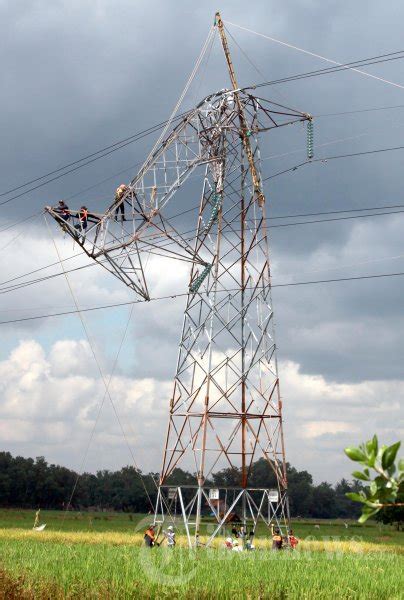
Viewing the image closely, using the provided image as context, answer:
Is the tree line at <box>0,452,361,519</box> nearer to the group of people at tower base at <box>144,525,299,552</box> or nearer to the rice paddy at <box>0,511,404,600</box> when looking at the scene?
the group of people at tower base at <box>144,525,299,552</box>

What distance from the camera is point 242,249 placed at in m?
30.5

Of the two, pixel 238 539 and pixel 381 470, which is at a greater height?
pixel 238 539

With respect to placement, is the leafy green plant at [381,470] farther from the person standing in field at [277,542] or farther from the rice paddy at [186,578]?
the person standing in field at [277,542]

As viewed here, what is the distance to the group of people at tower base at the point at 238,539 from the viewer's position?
28.2 meters

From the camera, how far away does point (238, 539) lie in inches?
1179

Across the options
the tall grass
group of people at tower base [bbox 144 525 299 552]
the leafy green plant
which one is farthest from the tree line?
the leafy green plant

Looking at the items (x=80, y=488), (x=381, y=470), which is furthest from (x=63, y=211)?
(x=80, y=488)

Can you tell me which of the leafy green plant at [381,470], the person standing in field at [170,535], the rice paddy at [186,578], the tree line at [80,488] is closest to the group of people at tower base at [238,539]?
the person standing in field at [170,535]

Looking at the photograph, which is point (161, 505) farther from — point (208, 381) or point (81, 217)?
point (81, 217)

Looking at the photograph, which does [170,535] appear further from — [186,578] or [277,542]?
[186,578]

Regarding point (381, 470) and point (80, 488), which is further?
point (80, 488)

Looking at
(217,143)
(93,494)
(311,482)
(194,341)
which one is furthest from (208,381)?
(311,482)

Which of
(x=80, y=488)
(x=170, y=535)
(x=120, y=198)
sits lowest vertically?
(x=170, y=535)

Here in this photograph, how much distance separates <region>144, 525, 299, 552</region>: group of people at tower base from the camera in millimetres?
28219
